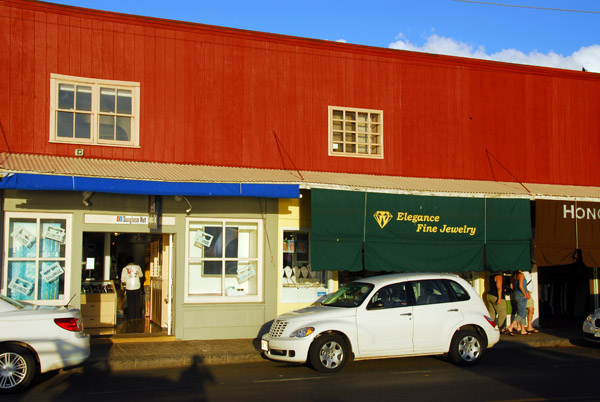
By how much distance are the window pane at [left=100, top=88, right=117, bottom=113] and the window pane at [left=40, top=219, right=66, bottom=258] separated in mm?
2743

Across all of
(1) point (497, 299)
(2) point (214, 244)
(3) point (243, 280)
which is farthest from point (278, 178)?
(1) point (497, 299)

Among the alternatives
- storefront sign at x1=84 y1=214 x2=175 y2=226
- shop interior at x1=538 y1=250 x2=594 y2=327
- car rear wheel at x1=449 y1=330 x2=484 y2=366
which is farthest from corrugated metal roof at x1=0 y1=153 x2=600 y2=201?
car rear wheel at x1=449 y1=330 x2=484 y2=366

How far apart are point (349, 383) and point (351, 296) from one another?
7.14 ft

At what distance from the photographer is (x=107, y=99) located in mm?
14172

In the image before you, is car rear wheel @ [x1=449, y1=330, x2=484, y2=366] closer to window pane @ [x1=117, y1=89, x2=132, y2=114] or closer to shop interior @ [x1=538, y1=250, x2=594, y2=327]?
shop interior @ [x1=538, y1=250, x2=594, y2=327]

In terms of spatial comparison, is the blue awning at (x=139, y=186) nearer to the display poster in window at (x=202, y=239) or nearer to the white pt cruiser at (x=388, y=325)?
the display poster in window at (x=202, y=239)

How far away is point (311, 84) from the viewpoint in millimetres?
15938

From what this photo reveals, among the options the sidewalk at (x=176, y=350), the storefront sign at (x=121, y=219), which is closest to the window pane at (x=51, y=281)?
the storefront sign at (x=121, y=219)

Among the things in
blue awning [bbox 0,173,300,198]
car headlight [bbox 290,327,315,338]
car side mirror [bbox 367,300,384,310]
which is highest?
blue awning [bbox 0,173,300,198]

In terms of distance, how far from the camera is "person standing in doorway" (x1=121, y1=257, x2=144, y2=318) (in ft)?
51.7

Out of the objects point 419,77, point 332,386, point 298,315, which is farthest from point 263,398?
point 419,77

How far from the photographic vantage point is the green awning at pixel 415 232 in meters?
14.3

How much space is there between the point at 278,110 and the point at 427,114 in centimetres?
425

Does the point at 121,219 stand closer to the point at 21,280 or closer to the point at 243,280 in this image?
the point at 21,280
